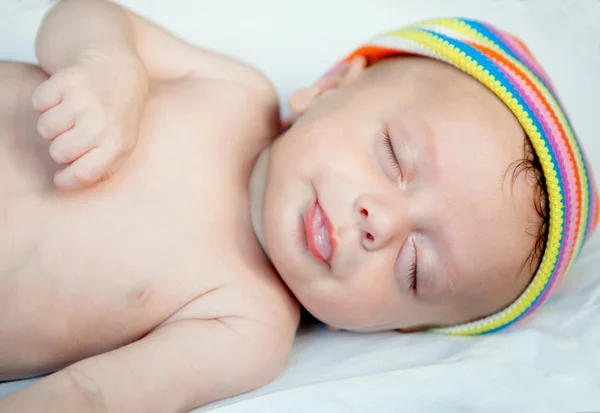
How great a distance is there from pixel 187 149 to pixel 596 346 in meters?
0.84

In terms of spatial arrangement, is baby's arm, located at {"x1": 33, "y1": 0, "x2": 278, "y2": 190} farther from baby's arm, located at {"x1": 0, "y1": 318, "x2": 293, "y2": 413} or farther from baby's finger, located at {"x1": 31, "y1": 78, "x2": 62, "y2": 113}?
baby's arm, located at {"x1": 0, "y1": 318, "x2": 293, "y2": 413}

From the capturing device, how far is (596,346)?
120cm

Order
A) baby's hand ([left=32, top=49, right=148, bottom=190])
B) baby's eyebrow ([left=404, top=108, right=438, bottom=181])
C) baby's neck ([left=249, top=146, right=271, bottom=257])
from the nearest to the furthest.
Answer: baby's hand ([left=32, top=49, right=148, bottom=190]) < baby's eyebrow ([left=404, top=108, right=438, bottom=181]) < baby's neck ([left=249, top=146, right=271, bottom=257])

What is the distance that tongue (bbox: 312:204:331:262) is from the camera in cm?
116

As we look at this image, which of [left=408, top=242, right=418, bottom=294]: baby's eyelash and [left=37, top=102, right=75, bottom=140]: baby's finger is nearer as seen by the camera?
[left=37, top=102, right=75, bottom=140]: baby's finger

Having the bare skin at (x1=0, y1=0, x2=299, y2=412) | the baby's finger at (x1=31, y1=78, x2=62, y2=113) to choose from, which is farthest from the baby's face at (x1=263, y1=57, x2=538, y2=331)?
the baby's finger at (x1=31, y1=78, x2=62, y2=113)

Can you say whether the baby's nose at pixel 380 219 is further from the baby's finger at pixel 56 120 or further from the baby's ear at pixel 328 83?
the baby's finger at pixel 56 120

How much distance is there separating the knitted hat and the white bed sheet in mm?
89

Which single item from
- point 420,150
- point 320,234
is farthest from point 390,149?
point 320,234

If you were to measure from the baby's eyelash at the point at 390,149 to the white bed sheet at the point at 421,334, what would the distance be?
1.17 feet

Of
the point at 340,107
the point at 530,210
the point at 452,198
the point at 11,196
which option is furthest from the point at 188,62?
the point at 530,210

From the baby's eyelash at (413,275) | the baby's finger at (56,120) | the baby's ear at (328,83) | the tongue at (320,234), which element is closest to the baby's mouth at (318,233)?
the tongue at (320,234)

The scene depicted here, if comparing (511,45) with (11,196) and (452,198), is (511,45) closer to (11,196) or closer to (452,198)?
(452,198)

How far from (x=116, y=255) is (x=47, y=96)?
29 centimetres
